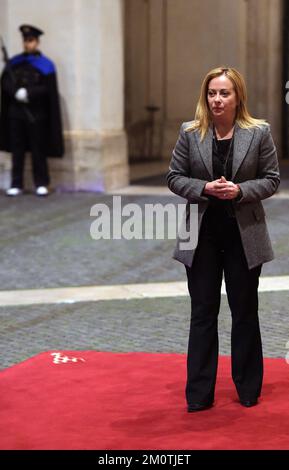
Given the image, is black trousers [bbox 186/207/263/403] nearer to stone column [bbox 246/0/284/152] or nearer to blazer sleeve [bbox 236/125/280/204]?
blazer sleeve [bbox 236/125/280/204]

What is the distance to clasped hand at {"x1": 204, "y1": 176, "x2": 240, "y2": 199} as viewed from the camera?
4945 millimetres

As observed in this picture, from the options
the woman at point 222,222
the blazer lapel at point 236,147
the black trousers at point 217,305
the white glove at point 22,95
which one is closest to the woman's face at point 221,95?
the woman at point 222,222

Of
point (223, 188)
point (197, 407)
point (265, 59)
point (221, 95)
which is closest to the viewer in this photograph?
point (223, 188)

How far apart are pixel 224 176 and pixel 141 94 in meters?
14.7

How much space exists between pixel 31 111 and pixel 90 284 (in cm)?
561

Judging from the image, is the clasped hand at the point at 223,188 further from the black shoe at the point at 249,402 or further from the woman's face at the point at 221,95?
the black shoe at the point at 249,402

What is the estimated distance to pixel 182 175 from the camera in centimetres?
518

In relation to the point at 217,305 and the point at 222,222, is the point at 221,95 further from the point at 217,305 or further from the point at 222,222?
the point at 217,305

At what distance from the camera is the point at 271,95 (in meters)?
19.6

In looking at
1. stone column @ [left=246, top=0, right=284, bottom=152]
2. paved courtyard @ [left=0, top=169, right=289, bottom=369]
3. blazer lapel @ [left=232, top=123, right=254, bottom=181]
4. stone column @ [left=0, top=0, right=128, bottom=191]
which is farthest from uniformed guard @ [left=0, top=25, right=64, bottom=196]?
blazer lapel @ [left=232, top=123, right=254, bottom=181]

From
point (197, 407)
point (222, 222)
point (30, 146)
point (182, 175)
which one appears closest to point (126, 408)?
point (197, 407)

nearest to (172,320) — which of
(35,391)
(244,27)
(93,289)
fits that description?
(93,289)

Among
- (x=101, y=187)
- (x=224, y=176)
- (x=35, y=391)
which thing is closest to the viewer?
(x=224, y=176)
